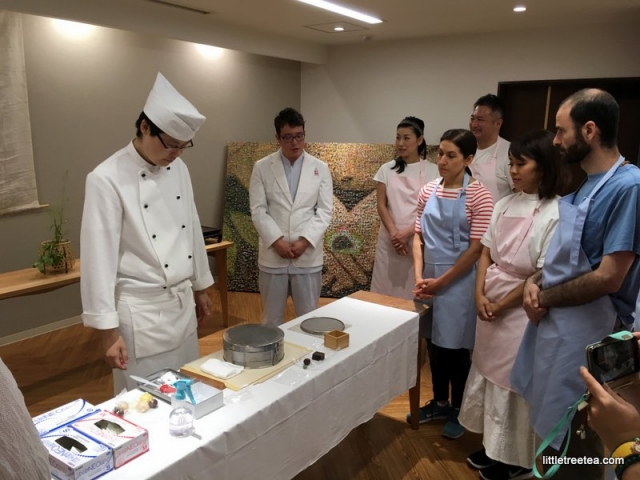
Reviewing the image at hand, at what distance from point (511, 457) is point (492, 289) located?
71 cm

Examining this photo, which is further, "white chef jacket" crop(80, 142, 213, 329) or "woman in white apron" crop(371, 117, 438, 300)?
"woman in white apron" crop(371, 117, 438, 300)

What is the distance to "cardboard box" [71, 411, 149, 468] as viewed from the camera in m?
1.13

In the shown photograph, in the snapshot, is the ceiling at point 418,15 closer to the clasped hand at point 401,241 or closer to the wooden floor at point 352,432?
the clasped hand at point 401,241

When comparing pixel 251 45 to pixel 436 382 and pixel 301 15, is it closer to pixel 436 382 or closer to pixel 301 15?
pixel 301 15

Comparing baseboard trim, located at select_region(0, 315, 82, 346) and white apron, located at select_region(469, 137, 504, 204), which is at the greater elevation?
white apron, located at select_region(469, 137, 504, 204)

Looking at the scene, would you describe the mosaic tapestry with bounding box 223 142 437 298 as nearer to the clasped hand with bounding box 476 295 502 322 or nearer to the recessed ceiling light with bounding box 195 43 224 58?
the recessed ceiling light with bounding box 195 43 224 58

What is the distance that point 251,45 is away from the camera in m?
4.62

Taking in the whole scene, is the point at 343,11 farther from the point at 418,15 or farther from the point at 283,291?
the point at 283,291

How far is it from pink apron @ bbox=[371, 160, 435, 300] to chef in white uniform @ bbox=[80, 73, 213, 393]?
1675 mm

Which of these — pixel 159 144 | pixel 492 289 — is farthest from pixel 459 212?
pixel 159 144

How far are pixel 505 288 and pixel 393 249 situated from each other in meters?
1.25

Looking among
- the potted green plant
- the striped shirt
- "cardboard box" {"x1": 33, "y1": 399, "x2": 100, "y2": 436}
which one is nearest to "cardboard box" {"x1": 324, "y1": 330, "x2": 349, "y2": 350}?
"cardboard box" {"x1": 33, "y1": 399, "x2": 100, "y2": 436}

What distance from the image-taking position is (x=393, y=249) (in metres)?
3.26

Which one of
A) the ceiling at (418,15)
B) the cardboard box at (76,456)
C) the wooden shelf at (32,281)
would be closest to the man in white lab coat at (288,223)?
the wooden shelf at (32,281)
